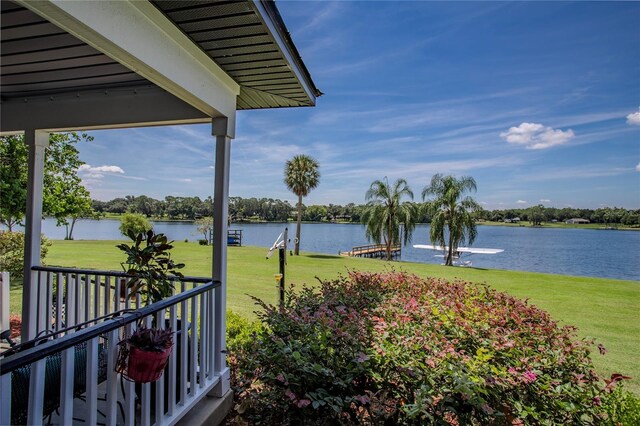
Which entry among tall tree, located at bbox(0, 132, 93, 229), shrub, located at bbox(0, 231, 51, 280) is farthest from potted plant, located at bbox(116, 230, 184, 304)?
shrub, located at bbox(0, 231, 51, 280)

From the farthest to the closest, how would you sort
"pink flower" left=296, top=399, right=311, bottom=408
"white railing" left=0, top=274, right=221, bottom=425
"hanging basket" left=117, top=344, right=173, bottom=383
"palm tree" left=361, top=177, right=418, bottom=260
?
"palm tree" left=361, top=177, right=418, bottom=260 → "pink flower" left=296, top=399, right=311, bottom=408 → "hanging basket" left=117, top=344, right=173, bottom=383 → "white railing" left=0, top=274, right=221, bottom=425

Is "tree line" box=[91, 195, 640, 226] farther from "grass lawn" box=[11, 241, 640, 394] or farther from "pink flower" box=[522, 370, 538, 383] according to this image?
"pink flower" box=[522, 370, 538, 383]

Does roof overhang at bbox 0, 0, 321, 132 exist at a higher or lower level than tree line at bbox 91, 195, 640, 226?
higher

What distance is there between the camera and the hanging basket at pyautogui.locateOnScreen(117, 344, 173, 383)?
1.78 meters

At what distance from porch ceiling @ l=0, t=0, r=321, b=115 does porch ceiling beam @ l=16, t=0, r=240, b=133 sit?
0.08m

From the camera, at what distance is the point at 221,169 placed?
3.06 meters

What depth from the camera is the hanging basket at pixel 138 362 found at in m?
1.78

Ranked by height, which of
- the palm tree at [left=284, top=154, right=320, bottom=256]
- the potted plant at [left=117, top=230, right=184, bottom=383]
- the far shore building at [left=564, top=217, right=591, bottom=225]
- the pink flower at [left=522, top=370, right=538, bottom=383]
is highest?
the palm tree at [left=284, top=154, right=320, bottom=256]

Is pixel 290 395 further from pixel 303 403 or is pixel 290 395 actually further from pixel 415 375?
pixel 415 375

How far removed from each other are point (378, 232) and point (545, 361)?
54.5 feet

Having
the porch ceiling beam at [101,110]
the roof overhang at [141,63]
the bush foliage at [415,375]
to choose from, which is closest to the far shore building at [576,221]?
Answer: the bush foliage at [415,375]

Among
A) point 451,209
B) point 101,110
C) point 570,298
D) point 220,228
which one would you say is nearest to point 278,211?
point 451,209

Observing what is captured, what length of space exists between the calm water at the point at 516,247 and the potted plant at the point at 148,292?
1.37ft

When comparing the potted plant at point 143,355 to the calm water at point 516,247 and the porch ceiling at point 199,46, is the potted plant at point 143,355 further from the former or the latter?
the porch ceiling at point 199,46
